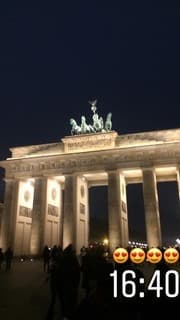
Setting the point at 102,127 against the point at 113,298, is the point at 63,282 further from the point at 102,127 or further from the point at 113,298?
the point at 102,127

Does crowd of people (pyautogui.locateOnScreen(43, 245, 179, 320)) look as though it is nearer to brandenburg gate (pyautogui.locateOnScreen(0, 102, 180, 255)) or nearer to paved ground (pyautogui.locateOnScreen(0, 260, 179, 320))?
paved ground (pyautogui.locateOnScreen(0, 260, 179, 320))

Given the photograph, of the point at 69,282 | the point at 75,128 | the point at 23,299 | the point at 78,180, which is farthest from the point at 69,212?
the point at 69,282

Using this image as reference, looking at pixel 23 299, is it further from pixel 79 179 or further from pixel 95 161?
pixel 79 179

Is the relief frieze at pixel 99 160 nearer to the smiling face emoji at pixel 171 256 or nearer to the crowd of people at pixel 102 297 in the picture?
the smiling face emoji at pixel 171 256

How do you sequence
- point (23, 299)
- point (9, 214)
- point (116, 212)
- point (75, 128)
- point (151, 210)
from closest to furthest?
point (23, 299) < point (151, 210) < point (116, 212) < point (9, 214) < point (75, 128)

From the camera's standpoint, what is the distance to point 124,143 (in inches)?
1630

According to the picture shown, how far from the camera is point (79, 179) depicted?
42.4 meters

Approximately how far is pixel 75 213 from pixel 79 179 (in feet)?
15.5

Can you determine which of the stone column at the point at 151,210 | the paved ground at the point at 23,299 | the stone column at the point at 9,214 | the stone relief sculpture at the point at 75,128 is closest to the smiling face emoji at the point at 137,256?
the paved ground at the point at 23,299

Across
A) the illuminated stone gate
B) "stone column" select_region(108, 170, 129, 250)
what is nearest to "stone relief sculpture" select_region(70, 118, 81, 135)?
the illuminated stone gate

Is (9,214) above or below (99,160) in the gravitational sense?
below

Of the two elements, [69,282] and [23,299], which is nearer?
[69,282]

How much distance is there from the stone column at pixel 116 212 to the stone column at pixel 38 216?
8.94 meters

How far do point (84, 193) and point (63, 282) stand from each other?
36036 millimetres
